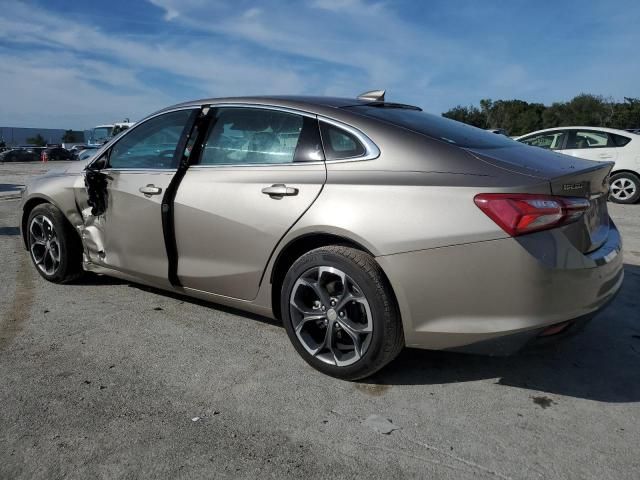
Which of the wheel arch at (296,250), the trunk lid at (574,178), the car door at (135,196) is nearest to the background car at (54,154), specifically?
the car door at (135,196)

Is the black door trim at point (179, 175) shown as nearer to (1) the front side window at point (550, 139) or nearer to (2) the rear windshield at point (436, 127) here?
(2) the rear windshield at point (436, 127)

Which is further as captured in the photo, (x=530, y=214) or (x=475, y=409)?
(x=475, y=409)

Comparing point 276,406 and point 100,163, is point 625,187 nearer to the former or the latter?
point 100,163

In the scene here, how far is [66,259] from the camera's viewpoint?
4.27m

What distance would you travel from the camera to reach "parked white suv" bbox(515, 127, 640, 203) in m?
9.63

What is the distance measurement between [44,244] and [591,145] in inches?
380

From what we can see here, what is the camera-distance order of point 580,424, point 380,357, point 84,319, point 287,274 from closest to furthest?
point 580,424, point 380,357, point 287,274, point 84,319

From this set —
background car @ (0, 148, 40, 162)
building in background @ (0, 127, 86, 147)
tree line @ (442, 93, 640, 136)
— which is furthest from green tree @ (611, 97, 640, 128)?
building in background @ (0, 127, 86, 147)

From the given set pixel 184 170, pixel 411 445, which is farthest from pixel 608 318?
pixel 184 170

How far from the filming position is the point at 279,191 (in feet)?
9.55

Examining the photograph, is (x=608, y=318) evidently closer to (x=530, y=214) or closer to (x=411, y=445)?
(x=530, y=214)

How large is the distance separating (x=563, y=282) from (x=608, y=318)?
1.69 metres

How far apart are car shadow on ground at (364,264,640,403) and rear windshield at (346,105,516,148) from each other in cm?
114

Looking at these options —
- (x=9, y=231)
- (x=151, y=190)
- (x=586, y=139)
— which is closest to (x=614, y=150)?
(x=586, y=139)
